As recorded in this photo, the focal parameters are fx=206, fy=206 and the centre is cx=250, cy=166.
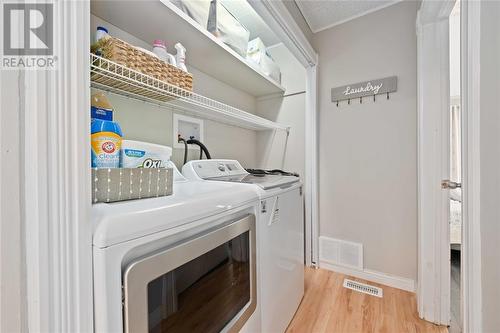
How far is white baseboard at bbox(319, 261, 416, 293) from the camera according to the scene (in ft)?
5.58

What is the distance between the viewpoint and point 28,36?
404mm

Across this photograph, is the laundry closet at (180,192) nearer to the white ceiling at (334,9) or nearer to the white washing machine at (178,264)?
the white washing machine at (178,264)

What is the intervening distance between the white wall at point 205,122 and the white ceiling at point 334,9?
923 millimetres

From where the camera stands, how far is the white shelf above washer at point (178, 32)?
3.26 ft

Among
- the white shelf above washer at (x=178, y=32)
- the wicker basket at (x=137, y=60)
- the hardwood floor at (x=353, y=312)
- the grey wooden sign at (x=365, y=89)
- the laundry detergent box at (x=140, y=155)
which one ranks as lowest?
the hardwood floor at (x=353, y=312)

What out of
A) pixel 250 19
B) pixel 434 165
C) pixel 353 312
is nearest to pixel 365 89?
pixel 434 165

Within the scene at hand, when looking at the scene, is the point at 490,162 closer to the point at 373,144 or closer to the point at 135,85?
the point at 135,85

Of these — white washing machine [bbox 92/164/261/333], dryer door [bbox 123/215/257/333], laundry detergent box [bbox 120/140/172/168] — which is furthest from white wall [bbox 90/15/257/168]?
dryer door [bbox 123/215/257/333]

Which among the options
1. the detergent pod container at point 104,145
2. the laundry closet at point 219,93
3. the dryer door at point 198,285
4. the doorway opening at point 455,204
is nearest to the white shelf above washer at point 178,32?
the laundry closet at point 219,93

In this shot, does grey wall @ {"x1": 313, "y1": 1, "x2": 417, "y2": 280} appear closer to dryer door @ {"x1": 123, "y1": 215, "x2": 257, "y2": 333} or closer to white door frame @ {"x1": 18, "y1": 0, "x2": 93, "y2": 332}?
dryer door @ {"x1": 123, "y1": 215, "x2": 257, "y2": 333}

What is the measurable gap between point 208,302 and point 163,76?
1.01 m

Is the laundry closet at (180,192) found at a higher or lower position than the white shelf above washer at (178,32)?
lower

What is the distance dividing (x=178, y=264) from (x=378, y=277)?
1929 mm

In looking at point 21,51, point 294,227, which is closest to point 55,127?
point 21,51
